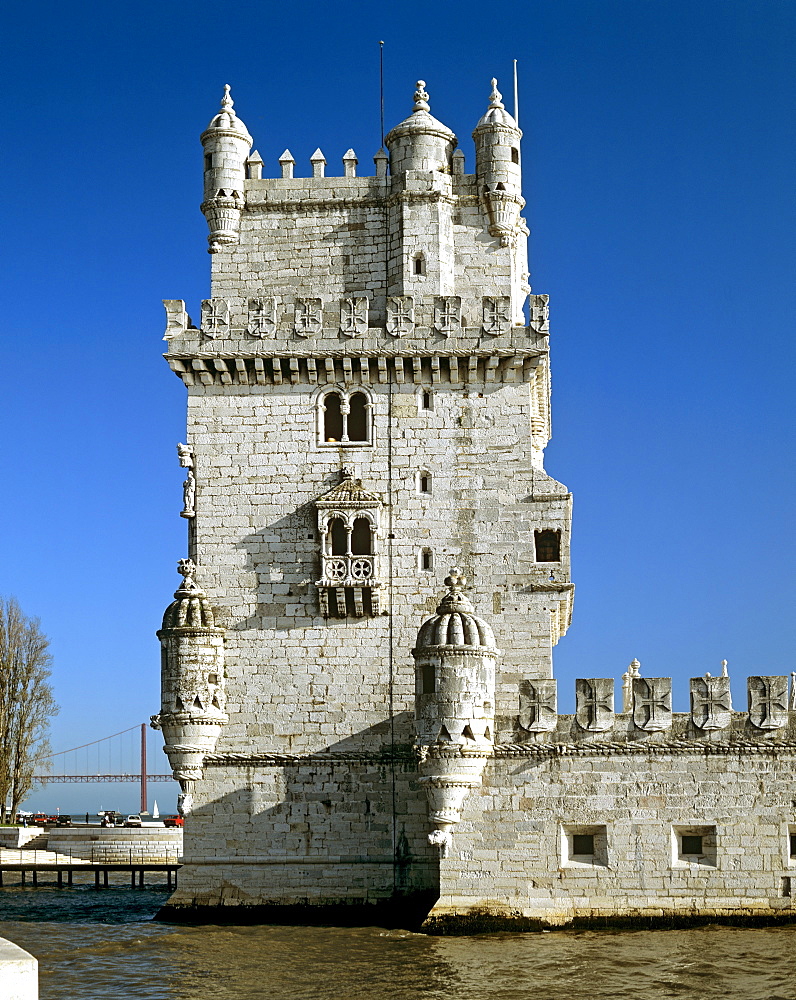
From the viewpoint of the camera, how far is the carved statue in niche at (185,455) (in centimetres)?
3375

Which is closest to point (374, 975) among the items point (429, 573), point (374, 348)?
point (429, 573)

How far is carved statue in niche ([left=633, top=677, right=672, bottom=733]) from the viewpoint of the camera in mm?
30188

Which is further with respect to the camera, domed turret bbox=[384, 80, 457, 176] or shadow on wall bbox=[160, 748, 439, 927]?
domed turret bbox=[384, 80, 457, 176]

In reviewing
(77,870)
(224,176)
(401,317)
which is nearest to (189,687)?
(401,317)

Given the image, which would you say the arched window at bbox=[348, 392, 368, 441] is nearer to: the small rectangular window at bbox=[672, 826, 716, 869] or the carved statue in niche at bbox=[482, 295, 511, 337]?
the carved statue in niche at bbox=[482, 295, 511, 337]

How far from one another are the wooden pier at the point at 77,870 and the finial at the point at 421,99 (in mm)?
23363

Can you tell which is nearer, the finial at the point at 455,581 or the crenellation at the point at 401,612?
the crenellation at the point at 401,612

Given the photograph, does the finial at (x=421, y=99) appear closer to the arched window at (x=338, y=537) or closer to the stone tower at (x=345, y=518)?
the stone tower at (x=345, y=518)

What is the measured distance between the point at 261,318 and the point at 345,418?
3.16 metres

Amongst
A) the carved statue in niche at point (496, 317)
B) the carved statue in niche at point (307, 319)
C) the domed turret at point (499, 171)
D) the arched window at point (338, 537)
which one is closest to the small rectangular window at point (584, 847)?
the arched window at point (338, 537)

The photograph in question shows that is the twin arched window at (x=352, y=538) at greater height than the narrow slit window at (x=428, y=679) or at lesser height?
greater

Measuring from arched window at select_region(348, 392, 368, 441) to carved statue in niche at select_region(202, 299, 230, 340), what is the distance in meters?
3.48

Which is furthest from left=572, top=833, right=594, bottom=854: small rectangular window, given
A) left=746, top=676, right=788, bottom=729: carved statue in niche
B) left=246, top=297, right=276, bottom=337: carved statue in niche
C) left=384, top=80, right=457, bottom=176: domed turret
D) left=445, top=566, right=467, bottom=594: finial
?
left=384, top=80, right=457, bottom=176: domed turret

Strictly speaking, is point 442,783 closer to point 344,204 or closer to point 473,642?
point 473,642
